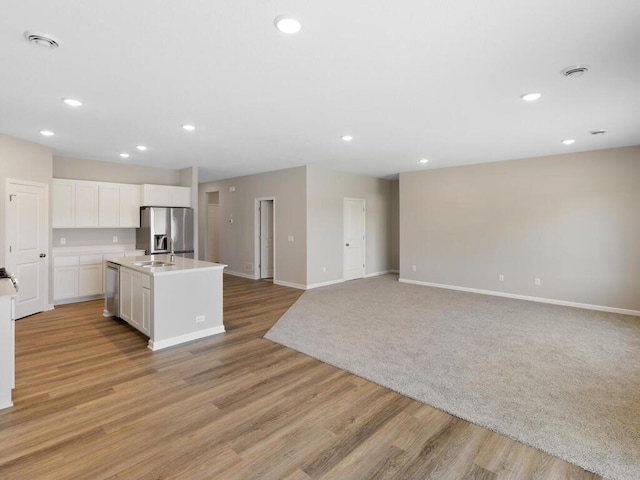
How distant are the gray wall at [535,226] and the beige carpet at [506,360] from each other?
0.58m

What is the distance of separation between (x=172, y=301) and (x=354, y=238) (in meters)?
5.16

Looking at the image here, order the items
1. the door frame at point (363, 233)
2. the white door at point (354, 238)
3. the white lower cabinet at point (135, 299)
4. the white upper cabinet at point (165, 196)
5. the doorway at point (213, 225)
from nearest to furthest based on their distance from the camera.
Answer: the white lower cabinet at point (135, 299) → the white upper cabinet at point (165, 196) → the door frame at point (363, 233) → the white door at point (354, 238) → the doorway at point (213, 225)

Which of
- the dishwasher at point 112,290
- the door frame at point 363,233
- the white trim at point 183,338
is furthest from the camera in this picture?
the door frame at point 363,233

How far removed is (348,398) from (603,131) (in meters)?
4.66

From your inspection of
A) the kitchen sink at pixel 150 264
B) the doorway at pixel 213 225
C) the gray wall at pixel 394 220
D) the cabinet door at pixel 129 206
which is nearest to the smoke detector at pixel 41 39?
the kitchen sink at pixel 150 264

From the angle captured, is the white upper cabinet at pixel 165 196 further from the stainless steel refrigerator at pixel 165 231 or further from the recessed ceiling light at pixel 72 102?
the recessed ceiling light at pixel 72 102

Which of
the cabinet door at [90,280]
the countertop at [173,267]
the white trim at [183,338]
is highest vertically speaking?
the countertop at [173,267]

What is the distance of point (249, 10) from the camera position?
1.94m

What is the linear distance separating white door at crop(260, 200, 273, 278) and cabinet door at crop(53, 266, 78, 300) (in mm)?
3765

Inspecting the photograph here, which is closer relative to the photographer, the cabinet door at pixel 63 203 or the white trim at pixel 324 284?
the cabinet door at pixel 63 203

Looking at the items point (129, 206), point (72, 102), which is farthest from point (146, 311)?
point (129, 206)

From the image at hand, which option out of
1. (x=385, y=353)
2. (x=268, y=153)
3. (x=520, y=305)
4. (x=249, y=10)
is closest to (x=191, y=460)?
(x=385, y=353)

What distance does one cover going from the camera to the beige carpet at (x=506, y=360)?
90.0 inches

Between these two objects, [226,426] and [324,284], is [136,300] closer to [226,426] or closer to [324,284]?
[226,426]
